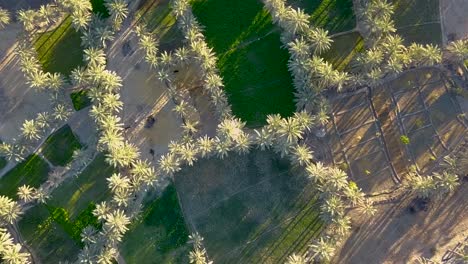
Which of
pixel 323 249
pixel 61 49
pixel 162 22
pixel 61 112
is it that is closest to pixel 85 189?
pixel 61 112

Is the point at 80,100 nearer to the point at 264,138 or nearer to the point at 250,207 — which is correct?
the point at 264,138

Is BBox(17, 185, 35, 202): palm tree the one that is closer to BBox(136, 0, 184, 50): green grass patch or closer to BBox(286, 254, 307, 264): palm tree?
BBox(136, 0, 184, 50): green grass patch

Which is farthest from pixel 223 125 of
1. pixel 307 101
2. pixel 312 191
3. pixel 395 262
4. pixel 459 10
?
pixel 459 10

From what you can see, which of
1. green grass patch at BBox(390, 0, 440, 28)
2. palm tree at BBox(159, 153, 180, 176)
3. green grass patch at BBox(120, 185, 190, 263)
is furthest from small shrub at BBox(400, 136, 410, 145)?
green grass patch at BBox(120, 185, 190, 263)

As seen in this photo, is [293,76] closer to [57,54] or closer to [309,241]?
[309,241]

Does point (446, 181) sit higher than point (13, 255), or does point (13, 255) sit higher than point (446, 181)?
point (446, 181)

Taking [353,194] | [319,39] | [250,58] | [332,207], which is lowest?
[332,207]
